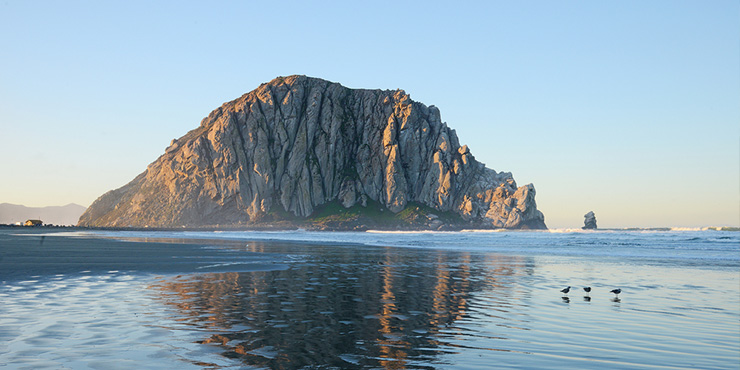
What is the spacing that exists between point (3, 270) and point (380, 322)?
23.5 meters

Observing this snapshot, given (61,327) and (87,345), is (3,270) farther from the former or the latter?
(87,345)

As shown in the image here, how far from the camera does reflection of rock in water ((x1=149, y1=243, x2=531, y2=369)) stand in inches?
453

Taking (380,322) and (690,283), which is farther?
(690,283)

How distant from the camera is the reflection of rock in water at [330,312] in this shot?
11.5 m

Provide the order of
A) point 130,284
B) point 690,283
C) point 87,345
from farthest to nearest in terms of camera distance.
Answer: point 690,283 < point 130,284 < point 87,345

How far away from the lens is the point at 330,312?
17.1m

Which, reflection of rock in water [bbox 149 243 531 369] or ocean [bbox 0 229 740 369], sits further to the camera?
reflection of rock in water [bbox 149 243 531 369]

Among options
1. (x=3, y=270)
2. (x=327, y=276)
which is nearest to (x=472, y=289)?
(x=327, y=276)

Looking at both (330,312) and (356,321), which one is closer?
(356,321)

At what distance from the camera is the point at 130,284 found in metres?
24.0

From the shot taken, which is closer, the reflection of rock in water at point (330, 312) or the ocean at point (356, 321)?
the ocean at point (356, 321)

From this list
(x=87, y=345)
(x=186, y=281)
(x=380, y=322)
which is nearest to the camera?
(x=87, y=345)

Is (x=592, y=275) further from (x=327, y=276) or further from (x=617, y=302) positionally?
(x=327, y=276)

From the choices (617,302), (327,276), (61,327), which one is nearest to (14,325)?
(61,327)
